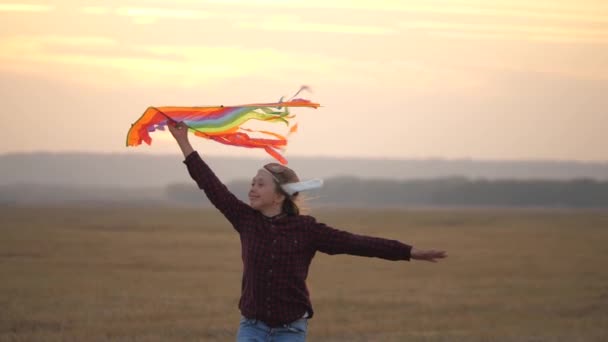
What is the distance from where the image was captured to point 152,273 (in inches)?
1162

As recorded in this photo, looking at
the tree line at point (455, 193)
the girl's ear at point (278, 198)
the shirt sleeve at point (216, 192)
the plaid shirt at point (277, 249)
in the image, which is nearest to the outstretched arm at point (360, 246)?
the plaid shirt at point (277, 249)

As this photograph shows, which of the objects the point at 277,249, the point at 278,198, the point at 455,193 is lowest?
the point at 277,249

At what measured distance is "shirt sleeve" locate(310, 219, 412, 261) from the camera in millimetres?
8688

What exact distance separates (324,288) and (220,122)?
655 inches

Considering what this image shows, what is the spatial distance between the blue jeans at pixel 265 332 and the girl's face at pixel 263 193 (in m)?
0.75

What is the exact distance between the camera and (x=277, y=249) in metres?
8.59

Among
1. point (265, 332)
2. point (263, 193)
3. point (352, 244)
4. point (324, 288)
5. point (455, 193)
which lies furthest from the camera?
point (455, 193)

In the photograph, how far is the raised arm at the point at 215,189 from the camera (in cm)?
867

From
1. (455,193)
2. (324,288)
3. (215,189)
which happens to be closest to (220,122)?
(215,189)

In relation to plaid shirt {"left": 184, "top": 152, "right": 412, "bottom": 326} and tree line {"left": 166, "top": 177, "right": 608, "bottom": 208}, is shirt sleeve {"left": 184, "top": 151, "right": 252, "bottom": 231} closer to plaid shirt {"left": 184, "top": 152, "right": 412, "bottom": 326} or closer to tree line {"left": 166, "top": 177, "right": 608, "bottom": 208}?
plaid shirt {"left": 184, "top": 152, "right": 412, "bottom": 326}

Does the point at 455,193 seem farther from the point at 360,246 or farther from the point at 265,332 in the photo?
the point at 265,332

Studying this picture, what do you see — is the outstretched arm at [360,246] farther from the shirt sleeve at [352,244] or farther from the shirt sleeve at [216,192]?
the shirt sleeve at [216,192]

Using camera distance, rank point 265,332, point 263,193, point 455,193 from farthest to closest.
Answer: point 455,193 → point 263,193 → point 265,332

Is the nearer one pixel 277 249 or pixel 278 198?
Result: pixel 277 249
